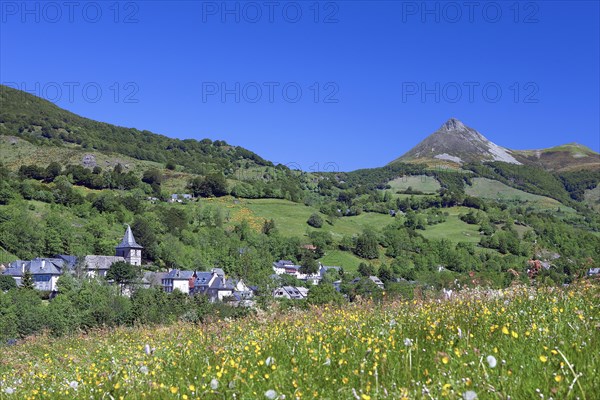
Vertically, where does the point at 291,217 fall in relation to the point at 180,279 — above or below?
above

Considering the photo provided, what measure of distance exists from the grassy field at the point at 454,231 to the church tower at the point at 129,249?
Result: 90713mm

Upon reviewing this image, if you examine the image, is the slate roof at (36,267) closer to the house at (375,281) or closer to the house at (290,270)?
the house at (290,270)

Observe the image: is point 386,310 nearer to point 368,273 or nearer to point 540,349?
point 540,349

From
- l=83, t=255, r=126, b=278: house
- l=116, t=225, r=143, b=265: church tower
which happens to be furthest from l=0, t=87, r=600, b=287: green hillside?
l=83, t=255, r=126, b=278: house

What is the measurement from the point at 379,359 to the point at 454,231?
179 m

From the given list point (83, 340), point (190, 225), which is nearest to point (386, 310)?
point (83, 340)

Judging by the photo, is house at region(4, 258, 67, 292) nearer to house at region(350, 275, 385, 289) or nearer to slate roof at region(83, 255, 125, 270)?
slate roof at region(83, 255, 125, 270)

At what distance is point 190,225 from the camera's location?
139375 millimetres

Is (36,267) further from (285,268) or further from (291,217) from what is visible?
(291,217)

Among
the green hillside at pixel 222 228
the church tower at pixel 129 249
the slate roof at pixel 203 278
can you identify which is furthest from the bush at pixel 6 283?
the slate roof at pixel 203 278

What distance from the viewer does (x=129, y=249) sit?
112 m

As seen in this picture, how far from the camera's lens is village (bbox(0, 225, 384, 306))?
89.3 meters

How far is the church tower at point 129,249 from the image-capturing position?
111 metres

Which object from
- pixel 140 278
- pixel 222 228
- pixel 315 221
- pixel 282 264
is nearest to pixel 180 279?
pixel 140 278
